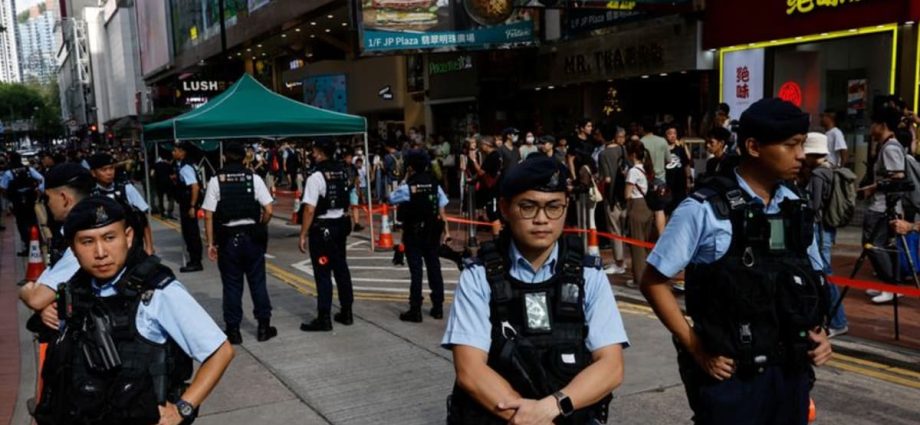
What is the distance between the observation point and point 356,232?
16.5 meters

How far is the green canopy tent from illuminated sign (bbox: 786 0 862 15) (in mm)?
7891

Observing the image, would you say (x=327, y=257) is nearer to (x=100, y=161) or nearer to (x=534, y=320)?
(x=100, y=161)

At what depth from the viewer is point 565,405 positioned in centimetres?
251

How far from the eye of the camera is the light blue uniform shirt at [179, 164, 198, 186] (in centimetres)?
1256

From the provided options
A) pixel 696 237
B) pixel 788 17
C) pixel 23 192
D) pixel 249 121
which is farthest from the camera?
pixel 23 192

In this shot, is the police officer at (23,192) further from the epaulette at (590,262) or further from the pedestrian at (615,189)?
the epaulette at (590,262)

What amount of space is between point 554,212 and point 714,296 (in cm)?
86

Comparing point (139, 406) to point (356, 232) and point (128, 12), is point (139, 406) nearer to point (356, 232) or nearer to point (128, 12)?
point (356, 232)

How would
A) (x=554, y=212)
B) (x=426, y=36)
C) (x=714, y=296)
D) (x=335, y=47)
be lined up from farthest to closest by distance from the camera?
1. (x=335, y=47)
2. (x=426, y=36)
3. (x=714, y=296)
4. (x=554, y=212)

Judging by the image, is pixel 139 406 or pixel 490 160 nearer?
pixel 139 406

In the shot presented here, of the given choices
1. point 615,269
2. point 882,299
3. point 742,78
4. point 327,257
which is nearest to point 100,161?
point 327,257

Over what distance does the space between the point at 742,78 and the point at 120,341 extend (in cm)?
1459

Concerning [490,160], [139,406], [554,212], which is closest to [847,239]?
[490,160]

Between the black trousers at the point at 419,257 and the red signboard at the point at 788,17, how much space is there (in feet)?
29.0
